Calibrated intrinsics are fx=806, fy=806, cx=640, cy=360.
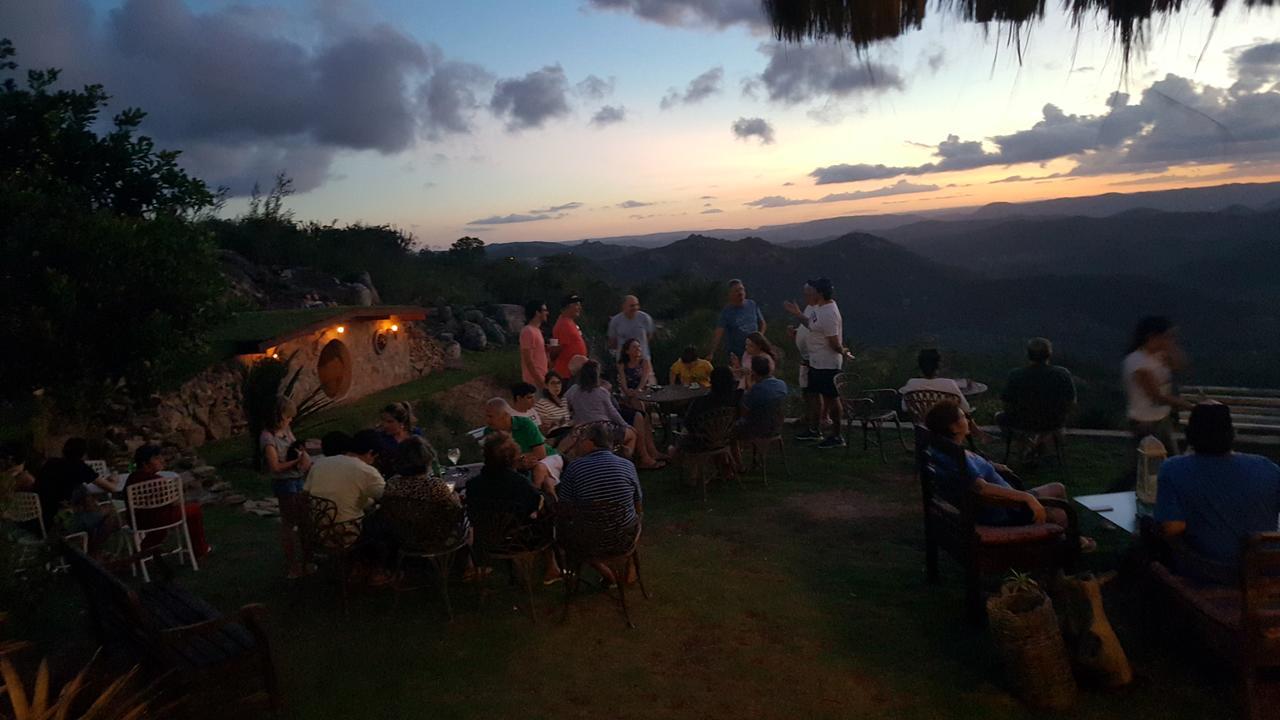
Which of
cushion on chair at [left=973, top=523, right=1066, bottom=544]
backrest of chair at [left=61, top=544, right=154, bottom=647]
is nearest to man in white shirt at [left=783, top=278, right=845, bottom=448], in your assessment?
cushion on chair at [left=973, top=523, right=1066, bottom=544]

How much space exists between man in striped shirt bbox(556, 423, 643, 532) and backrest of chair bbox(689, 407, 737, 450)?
239 centimetres

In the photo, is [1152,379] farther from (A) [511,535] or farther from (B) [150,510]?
(B) [150,510]

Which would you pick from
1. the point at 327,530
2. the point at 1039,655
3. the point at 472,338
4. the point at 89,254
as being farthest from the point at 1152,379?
the point at 472,338

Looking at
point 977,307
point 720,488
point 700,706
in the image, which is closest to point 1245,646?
point 700,706

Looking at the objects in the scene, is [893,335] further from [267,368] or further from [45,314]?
[45,314]

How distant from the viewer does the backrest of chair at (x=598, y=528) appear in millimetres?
4660

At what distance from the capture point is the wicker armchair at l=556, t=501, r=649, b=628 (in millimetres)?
4660

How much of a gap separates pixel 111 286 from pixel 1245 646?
934cm

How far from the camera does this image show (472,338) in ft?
62.4

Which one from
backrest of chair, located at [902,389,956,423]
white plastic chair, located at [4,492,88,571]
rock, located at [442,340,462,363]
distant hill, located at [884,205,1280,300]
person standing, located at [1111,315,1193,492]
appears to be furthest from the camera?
distant hill, located at [884,205,1280,300]

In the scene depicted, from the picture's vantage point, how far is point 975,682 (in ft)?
12.2

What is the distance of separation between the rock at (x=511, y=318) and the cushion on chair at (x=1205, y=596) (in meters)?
18.2

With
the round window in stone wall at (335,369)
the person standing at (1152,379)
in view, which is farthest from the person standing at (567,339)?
the round window in stone wall at (335,369)

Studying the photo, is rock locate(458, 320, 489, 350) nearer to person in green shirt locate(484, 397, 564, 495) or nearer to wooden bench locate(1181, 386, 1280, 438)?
person in green shirt locate(484, 397, 564, 495)
